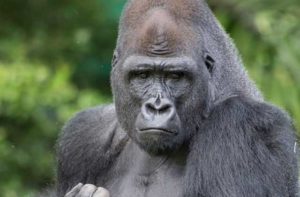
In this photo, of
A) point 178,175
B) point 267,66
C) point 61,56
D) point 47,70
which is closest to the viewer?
point 178,175

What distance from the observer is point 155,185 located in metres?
6.32

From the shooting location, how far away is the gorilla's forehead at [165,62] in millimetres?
6074

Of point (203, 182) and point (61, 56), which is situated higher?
point (61, 56)

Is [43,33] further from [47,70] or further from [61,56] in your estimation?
[47,70]

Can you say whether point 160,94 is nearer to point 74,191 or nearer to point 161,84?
point 161,84

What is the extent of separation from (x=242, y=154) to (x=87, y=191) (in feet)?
2.65

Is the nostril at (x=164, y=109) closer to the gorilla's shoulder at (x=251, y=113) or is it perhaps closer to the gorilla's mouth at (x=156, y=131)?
the gorilla's mouth at (x=156, y=131)

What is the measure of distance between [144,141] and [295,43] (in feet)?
13.3

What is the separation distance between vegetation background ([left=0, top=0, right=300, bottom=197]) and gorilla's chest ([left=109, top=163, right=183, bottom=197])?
2.49 metres

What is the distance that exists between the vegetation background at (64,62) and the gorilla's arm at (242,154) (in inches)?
99.5

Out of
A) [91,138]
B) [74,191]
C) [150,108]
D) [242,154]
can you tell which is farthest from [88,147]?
[242,154]

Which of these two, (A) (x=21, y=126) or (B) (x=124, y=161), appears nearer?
(B) (x=124, y=161)

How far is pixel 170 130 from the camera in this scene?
5938mm

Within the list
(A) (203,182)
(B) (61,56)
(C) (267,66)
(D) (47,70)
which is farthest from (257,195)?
(B) (61,56)
